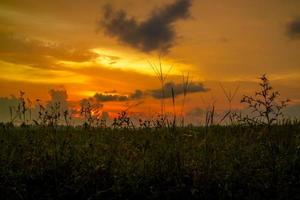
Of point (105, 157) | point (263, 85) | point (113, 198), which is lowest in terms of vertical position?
point (113, 198)

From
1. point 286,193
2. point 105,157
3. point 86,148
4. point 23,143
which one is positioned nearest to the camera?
point 286,193

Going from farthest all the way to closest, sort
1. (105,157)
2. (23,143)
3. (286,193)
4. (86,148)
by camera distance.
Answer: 1. (23,143)
2. (86,148)
3. (105,157)
4. (286,193)

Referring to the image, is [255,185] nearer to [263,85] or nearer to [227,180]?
[227,180]

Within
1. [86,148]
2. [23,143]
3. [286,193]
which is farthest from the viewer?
[23,143]

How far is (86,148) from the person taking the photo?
338 inches

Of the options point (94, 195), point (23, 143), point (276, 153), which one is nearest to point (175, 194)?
point (94, 195)

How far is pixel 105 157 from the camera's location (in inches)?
316

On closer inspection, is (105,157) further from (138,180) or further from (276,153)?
(276,153)

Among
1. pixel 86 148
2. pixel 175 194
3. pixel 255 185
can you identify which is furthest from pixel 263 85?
pixel 86 148

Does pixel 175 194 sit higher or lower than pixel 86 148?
lower

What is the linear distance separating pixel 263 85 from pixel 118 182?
10.9 feet

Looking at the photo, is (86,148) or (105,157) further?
(86,148)

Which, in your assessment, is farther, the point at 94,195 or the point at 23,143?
the point at 23,143

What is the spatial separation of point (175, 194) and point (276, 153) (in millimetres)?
Result: 2257
